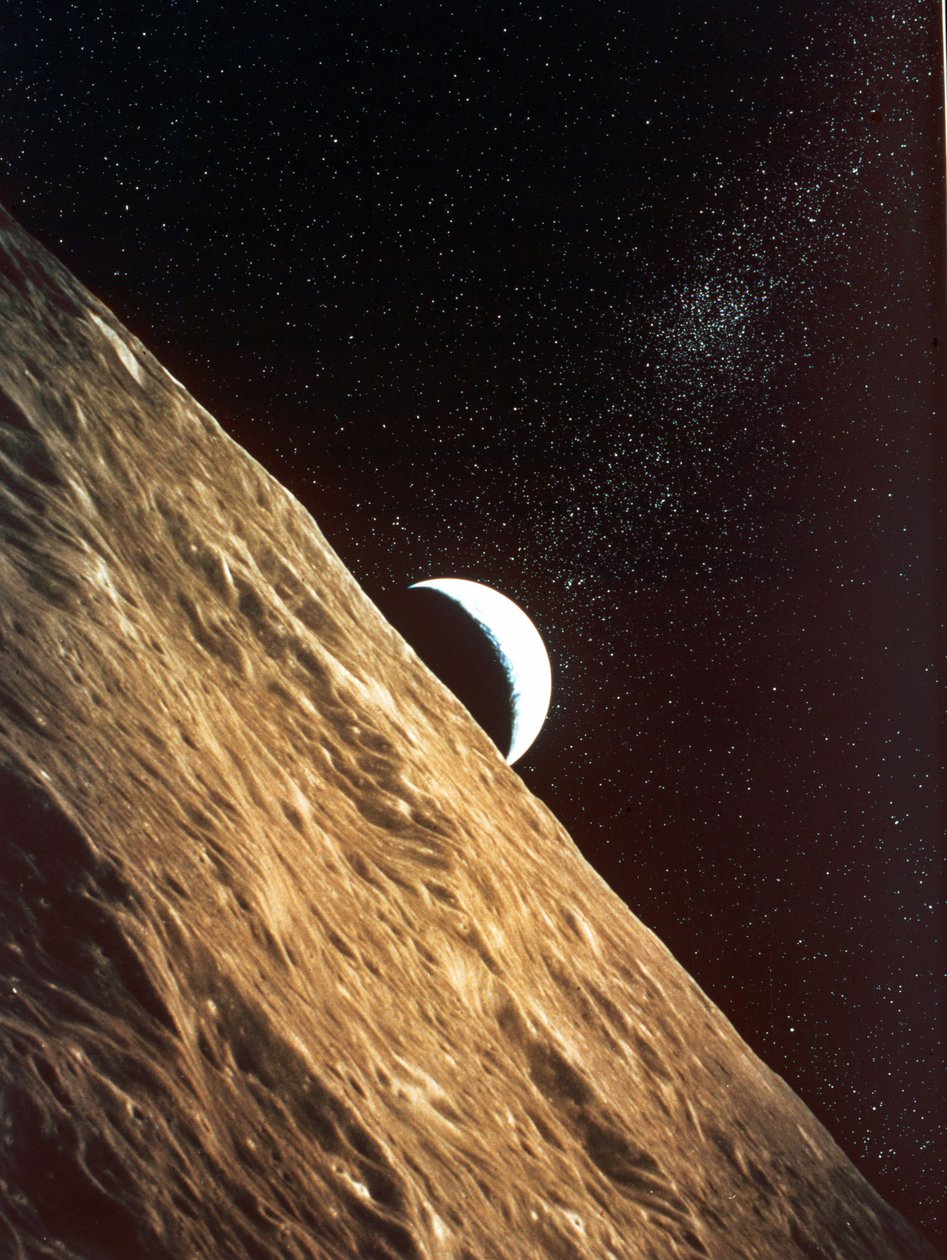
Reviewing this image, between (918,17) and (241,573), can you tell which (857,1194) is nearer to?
(241,573)

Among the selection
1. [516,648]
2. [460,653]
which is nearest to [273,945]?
[516,648]

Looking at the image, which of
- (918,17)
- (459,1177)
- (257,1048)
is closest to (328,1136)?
(257,1048)

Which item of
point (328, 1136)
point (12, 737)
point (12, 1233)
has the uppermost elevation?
point (12, 737)

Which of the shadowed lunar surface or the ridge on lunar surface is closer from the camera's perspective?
the ridge on lunar surface

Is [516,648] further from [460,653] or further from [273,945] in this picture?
[273,945]

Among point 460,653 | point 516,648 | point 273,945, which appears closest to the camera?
point 273,945
